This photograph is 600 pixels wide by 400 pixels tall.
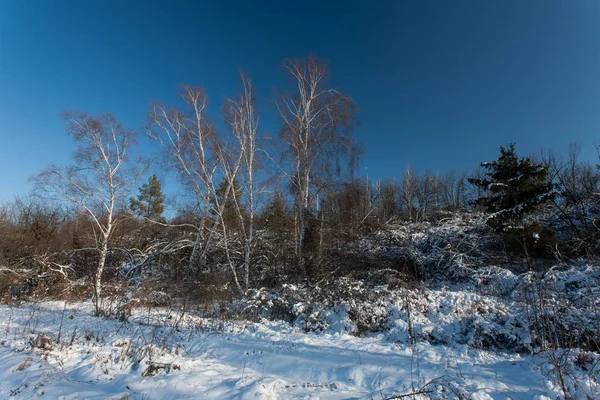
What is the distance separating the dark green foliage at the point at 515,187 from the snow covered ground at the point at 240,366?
726 centimetres

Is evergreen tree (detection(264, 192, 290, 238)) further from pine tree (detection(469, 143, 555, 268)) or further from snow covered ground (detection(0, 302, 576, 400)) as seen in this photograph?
pine tree (detection(469, 143, 555, 268))

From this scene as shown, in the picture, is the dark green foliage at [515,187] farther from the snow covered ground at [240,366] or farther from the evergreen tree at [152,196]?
the evergreen tree at [152,196]

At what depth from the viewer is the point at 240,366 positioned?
15.5 ft

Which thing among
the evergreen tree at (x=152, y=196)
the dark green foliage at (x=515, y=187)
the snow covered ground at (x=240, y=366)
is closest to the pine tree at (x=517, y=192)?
the dark green foliage at (x=515, y=187)

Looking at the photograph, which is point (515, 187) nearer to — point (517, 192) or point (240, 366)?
point (517, 192)

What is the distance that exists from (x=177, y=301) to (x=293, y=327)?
495 cm

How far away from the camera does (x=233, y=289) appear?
10906 millimetres

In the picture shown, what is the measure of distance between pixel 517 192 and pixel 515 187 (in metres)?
0.21

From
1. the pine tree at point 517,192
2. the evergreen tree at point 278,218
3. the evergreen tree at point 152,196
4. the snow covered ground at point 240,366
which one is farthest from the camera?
the evergreen tree at point 152,196

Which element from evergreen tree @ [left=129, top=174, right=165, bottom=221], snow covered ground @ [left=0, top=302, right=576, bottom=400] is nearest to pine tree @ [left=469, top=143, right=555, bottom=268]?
snow covered ground @ [left=0, top=302, right=576, bottom=400]

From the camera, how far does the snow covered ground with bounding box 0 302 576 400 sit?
359cm

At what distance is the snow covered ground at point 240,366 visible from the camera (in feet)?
11.8

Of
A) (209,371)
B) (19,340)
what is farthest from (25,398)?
(19,340)

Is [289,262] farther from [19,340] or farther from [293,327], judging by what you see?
[19,340]
